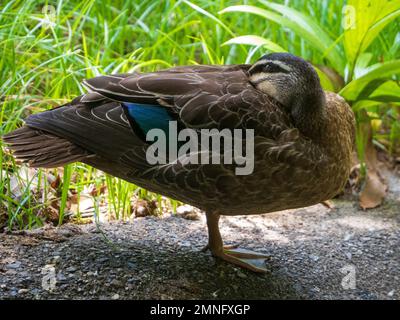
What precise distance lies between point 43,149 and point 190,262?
856 mm

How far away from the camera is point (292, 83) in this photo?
2732 mm

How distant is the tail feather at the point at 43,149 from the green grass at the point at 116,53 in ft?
1.46

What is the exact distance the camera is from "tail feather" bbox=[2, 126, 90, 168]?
279 centimetres

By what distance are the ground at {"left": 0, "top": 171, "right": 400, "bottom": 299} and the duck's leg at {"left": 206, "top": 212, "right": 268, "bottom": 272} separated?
0.04 m

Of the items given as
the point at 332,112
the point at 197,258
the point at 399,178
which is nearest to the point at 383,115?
the point at 399,178

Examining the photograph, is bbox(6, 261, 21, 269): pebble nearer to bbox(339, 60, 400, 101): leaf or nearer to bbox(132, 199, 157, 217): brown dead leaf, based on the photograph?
bbox(132, 199, 157, 217): brown dead leaf

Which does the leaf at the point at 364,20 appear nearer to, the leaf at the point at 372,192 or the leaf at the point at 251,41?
the leaf at the point at 251,41

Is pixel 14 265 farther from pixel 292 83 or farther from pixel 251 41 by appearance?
pixel 251 41

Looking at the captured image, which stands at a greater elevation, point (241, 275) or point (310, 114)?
point (310, 114)

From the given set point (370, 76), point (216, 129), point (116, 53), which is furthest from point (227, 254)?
point (116, 53)

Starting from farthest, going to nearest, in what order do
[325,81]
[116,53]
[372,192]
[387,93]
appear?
1. [116,53]
2. [372,192]
3. [325,81]
4. [387,93]

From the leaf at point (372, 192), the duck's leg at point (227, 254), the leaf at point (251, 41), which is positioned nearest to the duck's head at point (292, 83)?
the duck's leg at point (227, 254)

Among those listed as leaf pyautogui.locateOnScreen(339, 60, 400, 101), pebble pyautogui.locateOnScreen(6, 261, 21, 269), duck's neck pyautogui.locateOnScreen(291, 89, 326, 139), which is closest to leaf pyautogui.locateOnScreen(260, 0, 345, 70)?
leaf pyautogui.locateOnScreen(339, 60, 400, 101)
